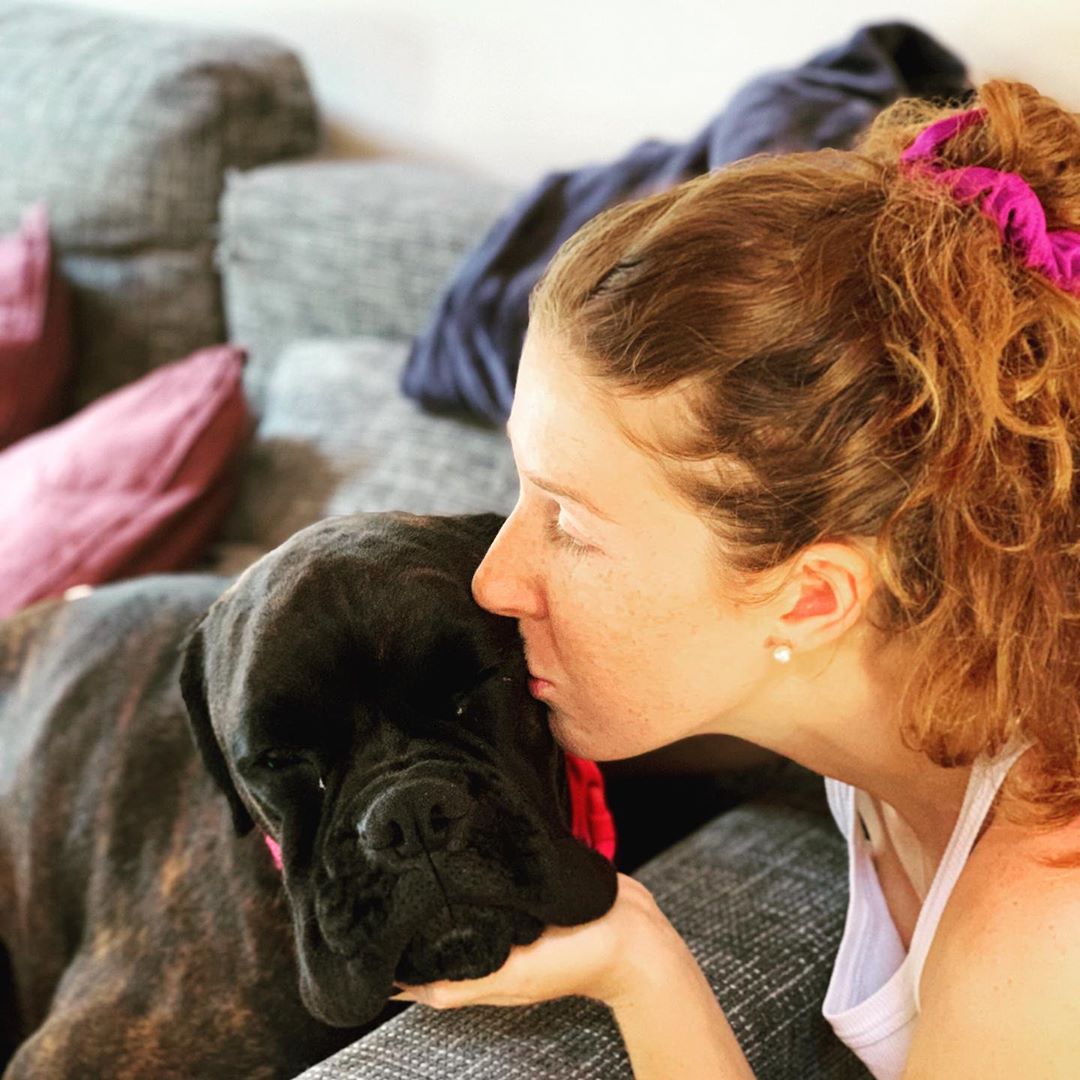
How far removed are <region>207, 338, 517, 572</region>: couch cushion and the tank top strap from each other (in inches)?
38.3

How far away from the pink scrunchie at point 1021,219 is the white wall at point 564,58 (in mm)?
1110

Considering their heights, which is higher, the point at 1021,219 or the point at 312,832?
the point at 1021,219

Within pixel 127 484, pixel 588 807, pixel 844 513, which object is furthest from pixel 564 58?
pixel 844 513

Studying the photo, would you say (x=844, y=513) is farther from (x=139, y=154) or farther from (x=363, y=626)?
(x=139, y=154)

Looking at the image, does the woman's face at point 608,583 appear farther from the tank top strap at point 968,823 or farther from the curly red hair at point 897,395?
the tank top strap at point 968,823

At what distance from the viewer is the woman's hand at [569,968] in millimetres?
1093

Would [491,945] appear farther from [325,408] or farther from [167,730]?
[325,408]

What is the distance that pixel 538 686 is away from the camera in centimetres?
121

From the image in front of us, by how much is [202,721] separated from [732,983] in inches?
21.9

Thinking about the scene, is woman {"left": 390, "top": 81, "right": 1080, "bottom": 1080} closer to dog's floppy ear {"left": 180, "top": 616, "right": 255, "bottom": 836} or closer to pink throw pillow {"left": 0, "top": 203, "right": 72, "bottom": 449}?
dog's floppy ear {"left": 180, "top": 616, "right": 255, "bottom": 836}

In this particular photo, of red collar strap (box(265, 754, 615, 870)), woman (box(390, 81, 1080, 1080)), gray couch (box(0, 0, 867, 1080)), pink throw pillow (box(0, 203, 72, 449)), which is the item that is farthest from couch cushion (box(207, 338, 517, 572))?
woman (box(390, 81, 1080, 1080))

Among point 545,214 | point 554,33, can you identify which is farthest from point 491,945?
point 554,33

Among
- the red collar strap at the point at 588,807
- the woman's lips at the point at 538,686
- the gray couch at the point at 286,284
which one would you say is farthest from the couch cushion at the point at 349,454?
the woman's lips at the point at 538,686

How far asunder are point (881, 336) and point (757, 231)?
0.12 metres
